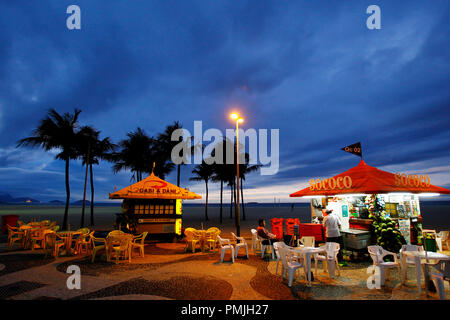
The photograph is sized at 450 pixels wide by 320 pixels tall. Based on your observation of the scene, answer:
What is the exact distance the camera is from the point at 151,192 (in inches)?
486

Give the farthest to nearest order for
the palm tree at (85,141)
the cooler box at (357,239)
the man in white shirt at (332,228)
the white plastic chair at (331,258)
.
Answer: the palm tree at (85,141)
the cooler box at (357,239)
the man in white shirt at (332,228)
the white plastic chair at (331,258)

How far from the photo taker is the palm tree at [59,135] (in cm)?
1864

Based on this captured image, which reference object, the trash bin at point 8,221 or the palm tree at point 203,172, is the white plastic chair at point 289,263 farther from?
the palm tree at point 203,172

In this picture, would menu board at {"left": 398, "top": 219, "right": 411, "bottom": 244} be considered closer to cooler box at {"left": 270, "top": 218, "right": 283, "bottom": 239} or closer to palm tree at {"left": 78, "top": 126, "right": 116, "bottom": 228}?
cooler box at {"left": 270, "top": 218, "right": 283, "bottom": 239}

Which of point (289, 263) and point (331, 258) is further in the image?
point (331, 258)

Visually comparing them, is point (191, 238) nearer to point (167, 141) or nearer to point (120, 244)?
point (120, 244)

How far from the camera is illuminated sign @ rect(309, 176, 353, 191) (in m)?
8.99

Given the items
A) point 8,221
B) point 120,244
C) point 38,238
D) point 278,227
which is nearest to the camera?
point 120,244

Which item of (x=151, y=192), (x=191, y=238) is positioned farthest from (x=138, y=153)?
(x=191, y=238)

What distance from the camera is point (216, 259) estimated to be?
8.86 m

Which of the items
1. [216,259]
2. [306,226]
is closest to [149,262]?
[216,259]

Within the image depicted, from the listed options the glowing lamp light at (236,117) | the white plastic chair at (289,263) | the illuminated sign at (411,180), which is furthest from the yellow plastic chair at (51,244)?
the illuminated sign at (411,180)

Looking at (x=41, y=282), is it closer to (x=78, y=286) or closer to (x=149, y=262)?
(x=78, y=286)

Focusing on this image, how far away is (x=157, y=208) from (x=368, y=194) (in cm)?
1143
